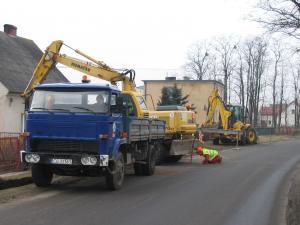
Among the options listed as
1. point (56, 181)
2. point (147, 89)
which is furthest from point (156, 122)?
point (147, 89)

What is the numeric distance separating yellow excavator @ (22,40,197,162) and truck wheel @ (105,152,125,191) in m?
3.88

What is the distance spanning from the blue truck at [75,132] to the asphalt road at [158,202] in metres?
0.56

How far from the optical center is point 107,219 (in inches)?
372

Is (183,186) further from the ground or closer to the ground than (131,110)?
closer to the ground

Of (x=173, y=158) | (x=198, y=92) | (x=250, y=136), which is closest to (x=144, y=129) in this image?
(x=173, y=158)

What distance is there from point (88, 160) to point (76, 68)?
845cm

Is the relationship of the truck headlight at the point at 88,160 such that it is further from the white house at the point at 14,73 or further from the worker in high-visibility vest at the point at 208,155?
the white house at the point at 14,73

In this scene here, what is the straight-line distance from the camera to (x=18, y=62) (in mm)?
33094

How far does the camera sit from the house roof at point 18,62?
2956cm

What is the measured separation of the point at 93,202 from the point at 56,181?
12.6 ft

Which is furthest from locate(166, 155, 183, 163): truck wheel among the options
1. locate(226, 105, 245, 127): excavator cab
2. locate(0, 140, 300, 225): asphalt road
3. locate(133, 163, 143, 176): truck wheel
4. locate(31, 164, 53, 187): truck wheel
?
locate(226, 105, 245, 127): excavator cab

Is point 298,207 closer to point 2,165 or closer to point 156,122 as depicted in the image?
point 156,122

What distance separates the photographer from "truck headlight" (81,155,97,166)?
40.5 feet

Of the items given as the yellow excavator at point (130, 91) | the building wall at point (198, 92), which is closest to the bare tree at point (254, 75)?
the building wall at point (198, 92)
